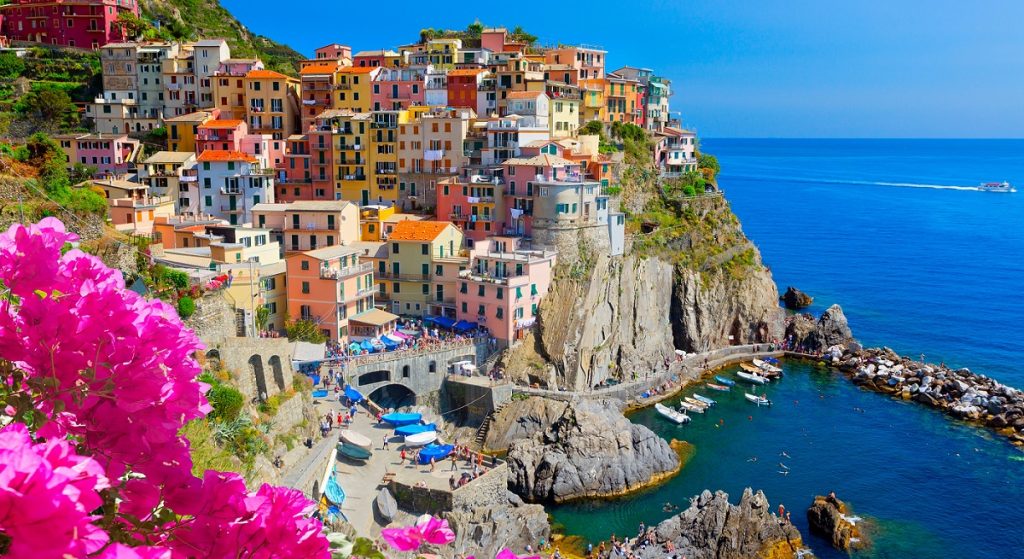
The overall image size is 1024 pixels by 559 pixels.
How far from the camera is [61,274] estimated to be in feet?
14.7

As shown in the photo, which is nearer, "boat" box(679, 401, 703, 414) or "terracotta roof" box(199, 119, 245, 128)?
"boat" box(679, 401, 703, 414)

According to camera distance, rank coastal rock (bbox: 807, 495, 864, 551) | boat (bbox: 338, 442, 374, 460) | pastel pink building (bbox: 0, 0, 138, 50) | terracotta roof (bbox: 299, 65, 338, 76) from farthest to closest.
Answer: pastel pink building (bbox: 0, 0, 138, 50), terracotta roof (bbox: 299, 65, 338, 76), coastal rock (bbox: 807, 495, 864, 551), boat (bbox: 338, 442, 374, 460)

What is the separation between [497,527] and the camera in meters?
30.8

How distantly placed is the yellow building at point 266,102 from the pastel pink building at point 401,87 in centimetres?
704

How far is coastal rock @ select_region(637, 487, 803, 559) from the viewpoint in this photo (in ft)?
103

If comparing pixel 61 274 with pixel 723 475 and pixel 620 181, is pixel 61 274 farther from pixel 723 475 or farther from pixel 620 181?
pixel 620 181

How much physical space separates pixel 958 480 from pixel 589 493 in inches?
678

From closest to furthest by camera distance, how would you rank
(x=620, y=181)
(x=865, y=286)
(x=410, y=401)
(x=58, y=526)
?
(x=58, y=526), (x=410, y=401), (x=620, y=181), (x=865, y=286)

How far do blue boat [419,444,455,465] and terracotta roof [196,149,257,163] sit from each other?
27695 mm

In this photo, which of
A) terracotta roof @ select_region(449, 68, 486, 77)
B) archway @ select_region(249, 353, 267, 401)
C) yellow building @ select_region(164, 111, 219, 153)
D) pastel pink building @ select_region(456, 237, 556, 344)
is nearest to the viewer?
archway @ select_region(249, 353, 267, 401)

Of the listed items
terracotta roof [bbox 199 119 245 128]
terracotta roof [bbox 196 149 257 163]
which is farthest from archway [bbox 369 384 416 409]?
terracotta roof [bbox 199 119 245 128]

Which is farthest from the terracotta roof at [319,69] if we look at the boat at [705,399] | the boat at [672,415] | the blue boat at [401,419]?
the boat at [705,399]

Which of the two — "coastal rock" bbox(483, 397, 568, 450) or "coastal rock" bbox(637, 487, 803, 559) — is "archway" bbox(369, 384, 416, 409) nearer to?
"coastal rock" bbox(483, 397, 568, 450)

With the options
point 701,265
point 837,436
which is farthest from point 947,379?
point 701,265
